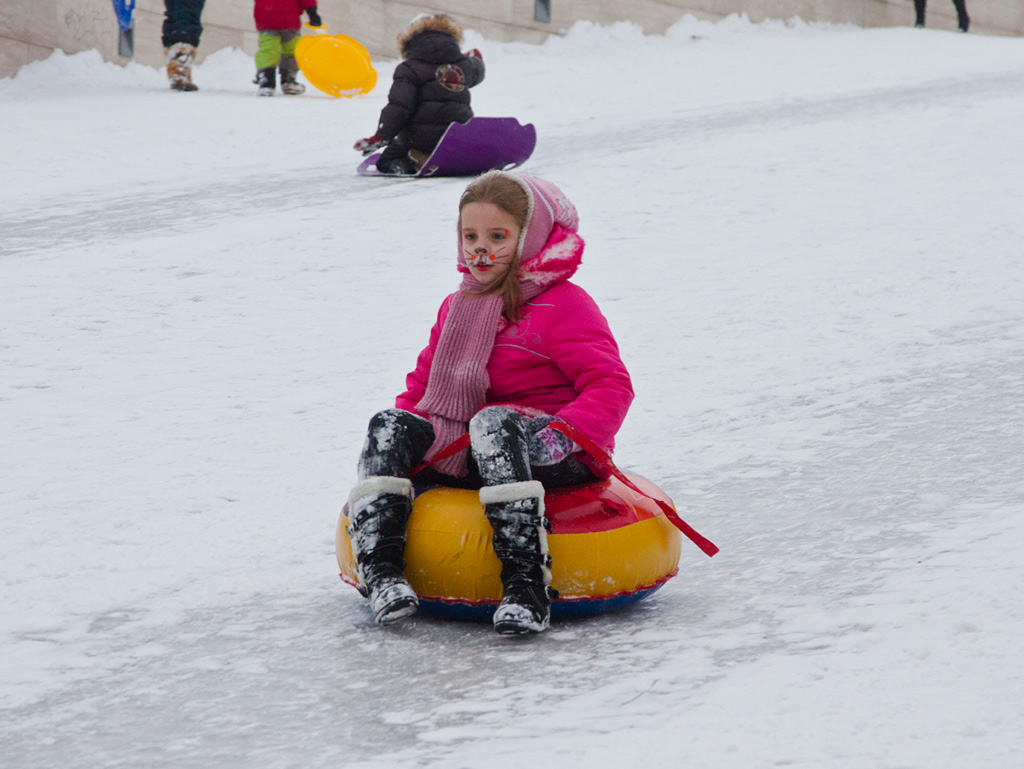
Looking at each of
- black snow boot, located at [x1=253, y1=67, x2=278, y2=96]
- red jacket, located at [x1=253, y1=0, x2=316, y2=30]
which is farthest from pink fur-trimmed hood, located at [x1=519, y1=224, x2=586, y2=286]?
black snow boot, located at [x1=253, y1=67, x2=278, y2=96]

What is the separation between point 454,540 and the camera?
2.73 metres

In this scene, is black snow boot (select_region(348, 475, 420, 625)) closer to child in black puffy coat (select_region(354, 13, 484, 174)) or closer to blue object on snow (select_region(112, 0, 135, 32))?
child in black puffy coat (select_region(354, 13, 484, 174))

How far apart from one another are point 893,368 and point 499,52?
12.9m

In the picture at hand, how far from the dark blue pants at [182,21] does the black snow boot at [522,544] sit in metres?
10.6

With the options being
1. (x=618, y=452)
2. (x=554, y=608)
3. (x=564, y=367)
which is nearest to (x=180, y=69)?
(x=618, y=452)

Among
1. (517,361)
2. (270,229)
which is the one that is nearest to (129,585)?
(517,361)

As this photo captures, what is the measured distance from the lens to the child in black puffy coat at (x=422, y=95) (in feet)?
28.6

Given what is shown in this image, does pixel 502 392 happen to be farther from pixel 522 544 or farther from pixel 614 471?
pixel 522 544

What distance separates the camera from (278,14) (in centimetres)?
1229

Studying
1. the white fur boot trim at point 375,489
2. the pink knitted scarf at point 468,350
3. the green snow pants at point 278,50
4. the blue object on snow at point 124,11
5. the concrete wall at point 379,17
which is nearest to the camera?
the white fur boot trim at point 375,489

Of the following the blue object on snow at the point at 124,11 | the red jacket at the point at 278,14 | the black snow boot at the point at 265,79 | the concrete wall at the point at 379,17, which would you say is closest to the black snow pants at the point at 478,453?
the red jacket at the point at 278,14

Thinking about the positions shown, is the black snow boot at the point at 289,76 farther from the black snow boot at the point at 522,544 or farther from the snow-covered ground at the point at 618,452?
the black snow boot at the point at 522,544

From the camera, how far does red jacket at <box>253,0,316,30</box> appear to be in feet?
40.0

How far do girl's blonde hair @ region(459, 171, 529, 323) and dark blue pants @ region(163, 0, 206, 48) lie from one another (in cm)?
1014
